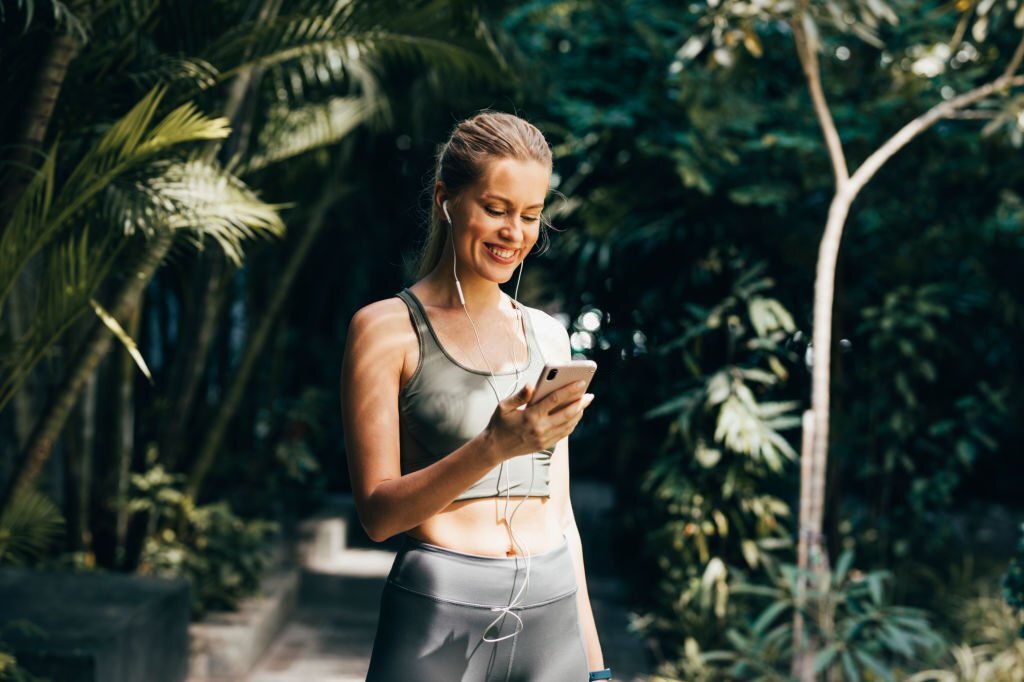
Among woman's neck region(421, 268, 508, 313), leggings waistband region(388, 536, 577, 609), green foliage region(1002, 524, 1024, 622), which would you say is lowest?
green foliage region(1002, 524, 1024, 622)

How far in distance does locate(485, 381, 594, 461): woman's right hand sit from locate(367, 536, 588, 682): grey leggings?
12.4 inches

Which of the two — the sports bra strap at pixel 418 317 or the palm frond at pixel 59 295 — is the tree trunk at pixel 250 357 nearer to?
the palm frond at pixel 59 295

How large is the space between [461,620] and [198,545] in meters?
4.05

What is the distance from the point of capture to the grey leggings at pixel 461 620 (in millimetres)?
1690

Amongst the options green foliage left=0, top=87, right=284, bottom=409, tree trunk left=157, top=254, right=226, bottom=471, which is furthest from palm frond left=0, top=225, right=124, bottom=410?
tree trunk left=157, top=254, right=226, bottom=471

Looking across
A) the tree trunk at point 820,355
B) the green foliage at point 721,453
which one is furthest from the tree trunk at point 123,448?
the tree trunk at point 820,355

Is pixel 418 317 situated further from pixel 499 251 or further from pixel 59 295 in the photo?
pixel 59 295

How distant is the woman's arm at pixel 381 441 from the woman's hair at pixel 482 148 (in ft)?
0.79

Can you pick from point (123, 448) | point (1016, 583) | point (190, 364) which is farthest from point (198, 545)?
point (1016, 583)

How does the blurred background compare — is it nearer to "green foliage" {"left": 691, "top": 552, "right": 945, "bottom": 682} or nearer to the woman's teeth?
"green foliage" {"left": 691, "top": 552, "right": 945, "bottom": 682}

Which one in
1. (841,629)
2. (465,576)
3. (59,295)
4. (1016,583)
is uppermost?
(59,295)

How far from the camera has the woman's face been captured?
5.67 ft

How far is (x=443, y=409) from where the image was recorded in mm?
1702

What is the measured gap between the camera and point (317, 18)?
3.37m
